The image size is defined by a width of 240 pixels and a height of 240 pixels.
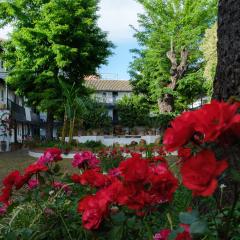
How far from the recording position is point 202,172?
1.16m

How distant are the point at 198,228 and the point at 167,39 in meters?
37.3

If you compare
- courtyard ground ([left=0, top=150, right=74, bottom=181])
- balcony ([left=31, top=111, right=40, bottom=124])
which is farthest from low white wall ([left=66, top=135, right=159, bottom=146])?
balcony ([left=31, top=111, right=40, bottom=124])

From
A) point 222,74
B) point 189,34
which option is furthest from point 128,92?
point 222,74

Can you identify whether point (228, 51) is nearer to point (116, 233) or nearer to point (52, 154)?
point (52, 154)

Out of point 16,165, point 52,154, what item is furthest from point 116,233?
point 16,165

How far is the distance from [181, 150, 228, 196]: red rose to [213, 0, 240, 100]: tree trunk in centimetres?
240

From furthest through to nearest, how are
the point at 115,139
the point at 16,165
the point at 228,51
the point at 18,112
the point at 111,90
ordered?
the point at 111,90, the point at 18,112, the point at 115,139, the point at 16,165, the point at 228,51

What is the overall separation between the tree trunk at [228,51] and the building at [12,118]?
2918 centimetres

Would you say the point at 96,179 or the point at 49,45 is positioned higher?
the point at 49,45

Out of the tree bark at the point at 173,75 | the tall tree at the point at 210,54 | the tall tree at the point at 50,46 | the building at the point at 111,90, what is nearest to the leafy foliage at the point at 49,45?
the tall tree at the point at 50,46

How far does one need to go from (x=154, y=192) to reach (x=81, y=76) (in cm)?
3323

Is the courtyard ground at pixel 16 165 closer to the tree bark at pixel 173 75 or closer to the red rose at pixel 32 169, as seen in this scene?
the red rose at pixel 32 169

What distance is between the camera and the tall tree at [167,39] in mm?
36562

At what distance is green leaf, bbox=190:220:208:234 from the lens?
125 centimetres
